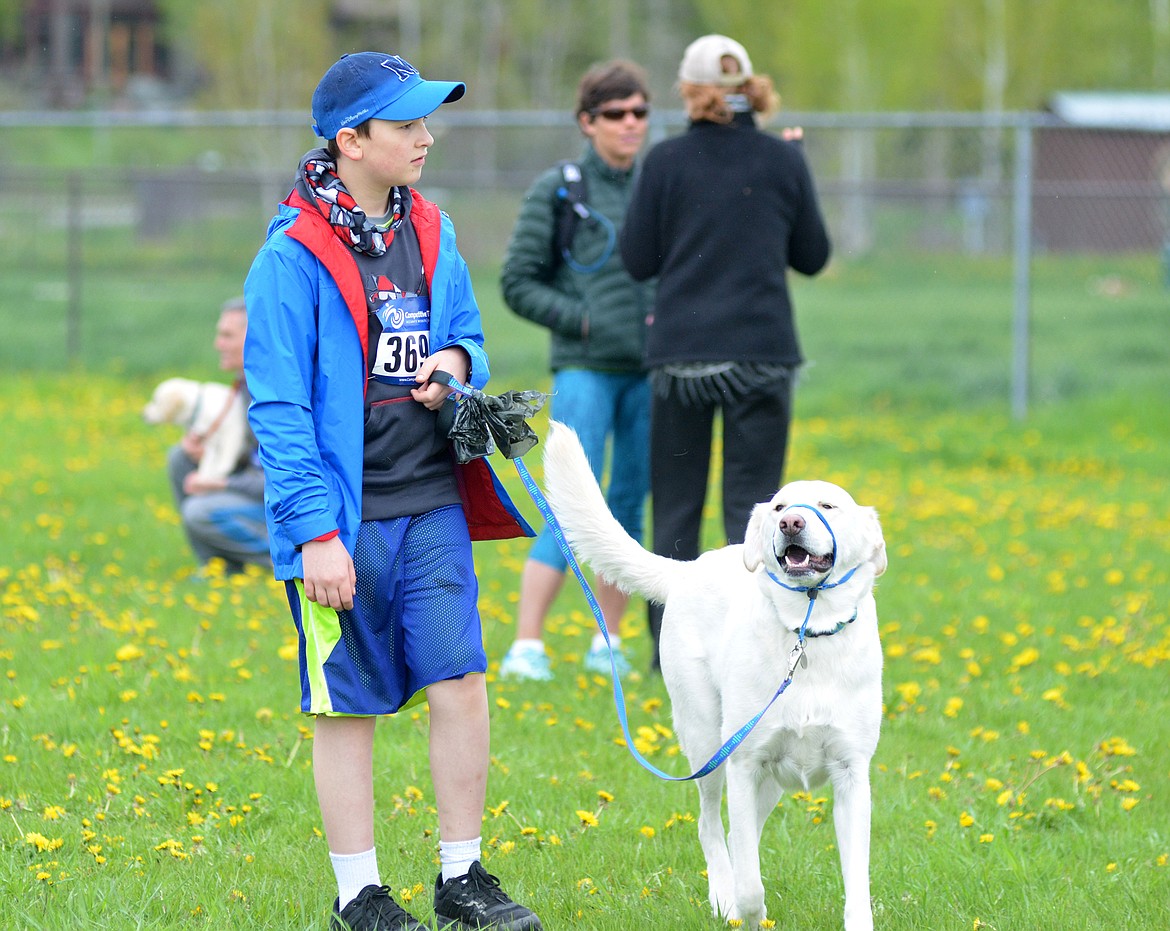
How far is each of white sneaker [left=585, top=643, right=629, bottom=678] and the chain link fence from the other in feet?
19.7

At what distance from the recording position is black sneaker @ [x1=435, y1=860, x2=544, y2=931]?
3150mm

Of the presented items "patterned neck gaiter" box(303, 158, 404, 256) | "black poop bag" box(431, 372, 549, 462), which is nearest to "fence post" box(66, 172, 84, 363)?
"patterned neck gaiter" box(303, 158, 404, 256)

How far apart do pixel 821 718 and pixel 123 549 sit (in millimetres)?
5426

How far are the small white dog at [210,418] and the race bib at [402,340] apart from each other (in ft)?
14.0

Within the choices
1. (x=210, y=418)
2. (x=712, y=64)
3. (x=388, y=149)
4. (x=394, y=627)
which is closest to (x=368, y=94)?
(x=388, y=149)

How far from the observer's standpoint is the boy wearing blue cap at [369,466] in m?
3.03

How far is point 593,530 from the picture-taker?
3711 mm

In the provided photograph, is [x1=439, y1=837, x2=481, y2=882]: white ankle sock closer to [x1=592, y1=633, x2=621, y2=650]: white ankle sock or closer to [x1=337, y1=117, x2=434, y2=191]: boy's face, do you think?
[x1=337, y1=117, x2=434, y2=191]: boy's face

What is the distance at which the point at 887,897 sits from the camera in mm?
3533

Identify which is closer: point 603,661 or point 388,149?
point 388,149

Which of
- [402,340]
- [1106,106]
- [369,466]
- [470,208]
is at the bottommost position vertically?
[369,466]

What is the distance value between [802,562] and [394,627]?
0.91m

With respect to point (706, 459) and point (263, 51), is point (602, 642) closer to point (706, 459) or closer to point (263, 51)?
point (706, 459)

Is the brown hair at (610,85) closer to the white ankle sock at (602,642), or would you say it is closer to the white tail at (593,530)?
the white ankle sock at (602,642)
